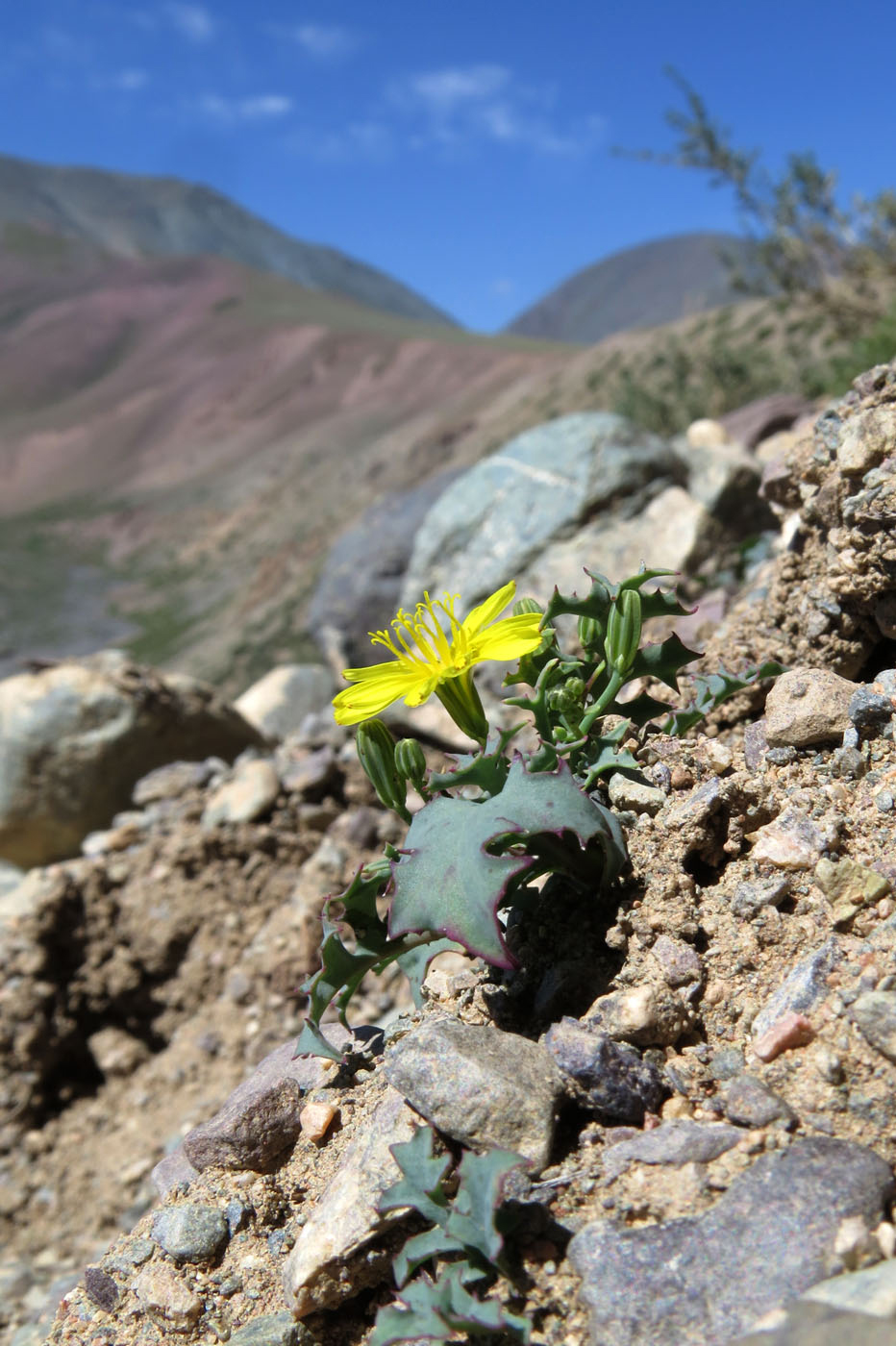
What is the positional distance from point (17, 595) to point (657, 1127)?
2561 cm

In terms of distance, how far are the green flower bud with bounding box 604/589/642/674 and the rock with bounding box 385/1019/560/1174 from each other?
2.19ft

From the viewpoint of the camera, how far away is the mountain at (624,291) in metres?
51.8

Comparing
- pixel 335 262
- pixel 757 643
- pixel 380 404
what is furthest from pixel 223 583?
pixel 335 262

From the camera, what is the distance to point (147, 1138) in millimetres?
2830

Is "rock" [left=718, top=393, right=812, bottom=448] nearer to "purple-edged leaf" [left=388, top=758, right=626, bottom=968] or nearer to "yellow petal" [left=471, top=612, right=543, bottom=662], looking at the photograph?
"yellow petal" [left=471, top=612, right=543, bottom=662]

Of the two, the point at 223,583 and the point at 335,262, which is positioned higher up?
the point at 335,262

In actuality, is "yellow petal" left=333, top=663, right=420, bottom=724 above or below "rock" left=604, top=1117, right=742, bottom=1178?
above

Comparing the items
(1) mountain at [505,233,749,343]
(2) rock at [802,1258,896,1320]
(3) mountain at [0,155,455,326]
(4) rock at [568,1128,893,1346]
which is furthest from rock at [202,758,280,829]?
(3) mountain at [0,155,455,326]

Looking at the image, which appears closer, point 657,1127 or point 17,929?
point 657,1127

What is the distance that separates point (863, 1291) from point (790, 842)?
69 centimetres

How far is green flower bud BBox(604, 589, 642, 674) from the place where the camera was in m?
1.73

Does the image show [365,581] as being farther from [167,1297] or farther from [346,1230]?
[346,1230]

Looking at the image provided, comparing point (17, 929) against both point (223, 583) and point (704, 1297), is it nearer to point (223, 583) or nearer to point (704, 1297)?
point (704, 1297)

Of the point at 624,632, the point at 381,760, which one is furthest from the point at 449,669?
the point at 624,632
